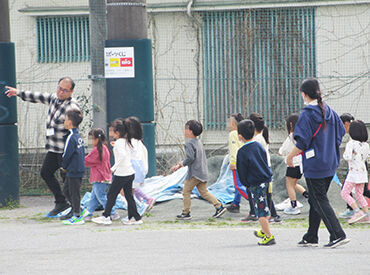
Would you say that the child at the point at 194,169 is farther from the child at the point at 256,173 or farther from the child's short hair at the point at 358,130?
the child's short hair at the point at 358,130

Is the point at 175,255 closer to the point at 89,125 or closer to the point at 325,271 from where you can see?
the point at 325,271

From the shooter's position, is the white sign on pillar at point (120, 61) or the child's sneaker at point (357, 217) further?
the white sign on pillar at point (120, 61)

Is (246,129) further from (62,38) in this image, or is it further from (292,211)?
(62,38)

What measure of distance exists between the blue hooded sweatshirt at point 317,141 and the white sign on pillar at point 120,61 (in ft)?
14.4

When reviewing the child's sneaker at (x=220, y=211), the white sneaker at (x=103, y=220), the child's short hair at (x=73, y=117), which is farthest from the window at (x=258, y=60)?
the white sneaker at (x=103, y=220)

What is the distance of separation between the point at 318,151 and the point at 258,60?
23.7 ft

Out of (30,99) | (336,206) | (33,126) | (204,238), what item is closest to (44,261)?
(204,238)

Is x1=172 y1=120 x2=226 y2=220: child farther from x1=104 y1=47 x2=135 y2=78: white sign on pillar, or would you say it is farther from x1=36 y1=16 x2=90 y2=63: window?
x1=36 y1=16 x2=90 y2=63: window

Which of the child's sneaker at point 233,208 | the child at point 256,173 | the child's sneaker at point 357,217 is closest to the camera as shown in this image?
the child at point 256,173

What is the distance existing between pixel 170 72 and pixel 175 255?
7.94 metres

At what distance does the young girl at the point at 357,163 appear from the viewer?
873 cm

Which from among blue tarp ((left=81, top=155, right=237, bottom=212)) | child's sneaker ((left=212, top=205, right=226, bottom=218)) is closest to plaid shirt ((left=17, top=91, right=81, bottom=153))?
blue tarp ((left=81, top=155, right=237, bottom=212))

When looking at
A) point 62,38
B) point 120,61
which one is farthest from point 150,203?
point 62,38

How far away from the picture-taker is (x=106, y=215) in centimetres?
875
